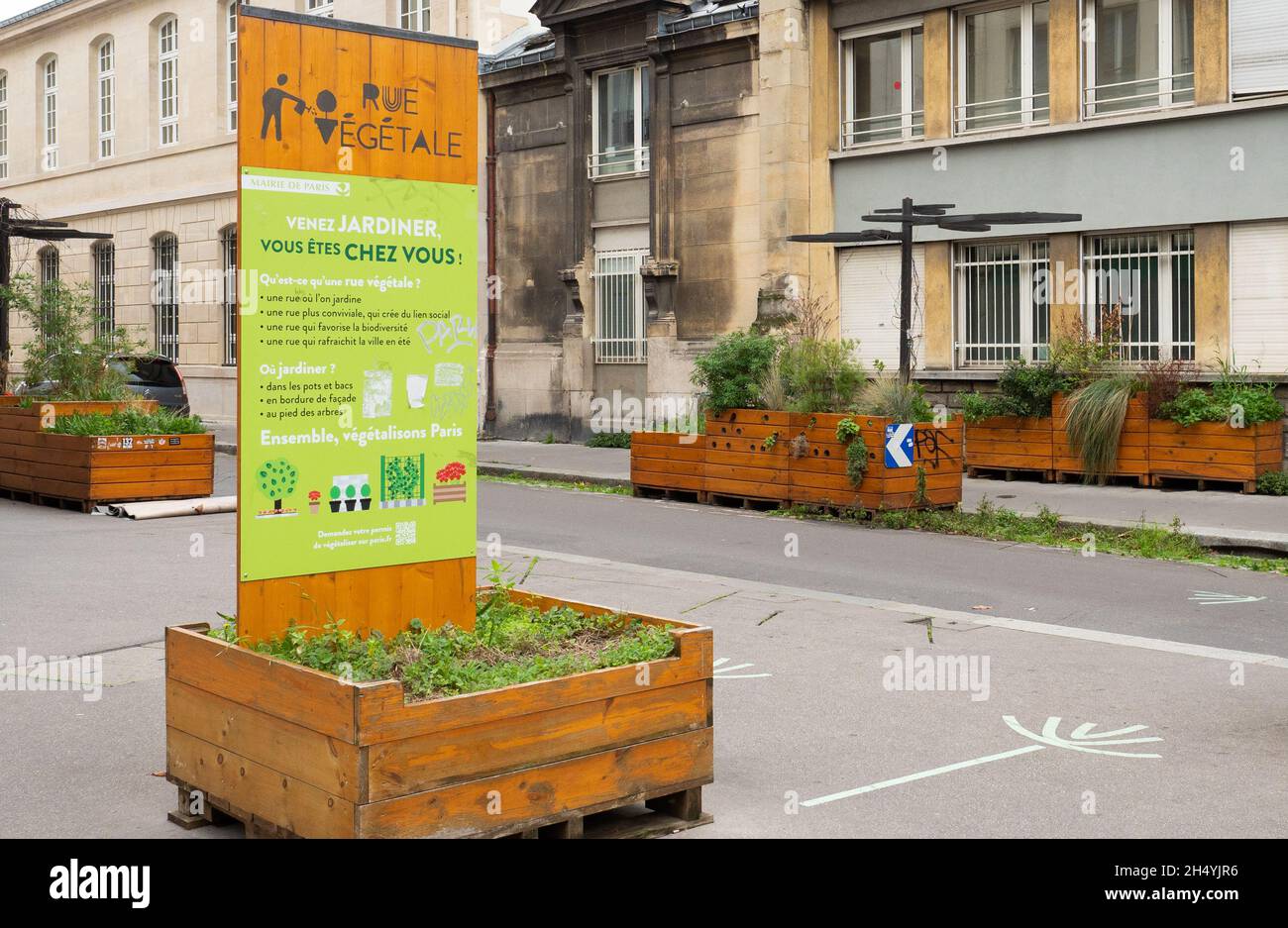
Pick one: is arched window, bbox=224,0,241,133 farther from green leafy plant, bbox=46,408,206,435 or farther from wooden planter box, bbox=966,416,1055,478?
wooden planter box, bbox=966,416,1055,478

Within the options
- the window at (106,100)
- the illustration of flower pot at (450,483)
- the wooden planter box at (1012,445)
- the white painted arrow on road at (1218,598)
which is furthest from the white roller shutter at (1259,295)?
the window at (106,100)

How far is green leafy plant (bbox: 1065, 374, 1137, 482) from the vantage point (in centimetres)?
1864

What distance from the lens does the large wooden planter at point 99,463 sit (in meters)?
16.7

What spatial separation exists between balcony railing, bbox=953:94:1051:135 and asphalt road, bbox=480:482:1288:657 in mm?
8282

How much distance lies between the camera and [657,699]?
5.44m

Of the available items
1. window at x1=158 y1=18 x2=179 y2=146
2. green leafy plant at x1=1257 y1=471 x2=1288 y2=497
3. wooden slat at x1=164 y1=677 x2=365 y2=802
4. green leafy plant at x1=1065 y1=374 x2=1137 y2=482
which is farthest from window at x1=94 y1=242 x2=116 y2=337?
wooden slat at x1=164 y1=677 x2=365 y2=802

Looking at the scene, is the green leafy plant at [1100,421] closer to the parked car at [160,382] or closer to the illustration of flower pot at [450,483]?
the illustration of flower pot at [450,483]

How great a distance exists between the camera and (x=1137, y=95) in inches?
794

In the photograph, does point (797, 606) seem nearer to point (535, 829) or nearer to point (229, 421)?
point (535, 829)

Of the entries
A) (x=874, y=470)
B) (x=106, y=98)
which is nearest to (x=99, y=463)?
(x=874, y=470)

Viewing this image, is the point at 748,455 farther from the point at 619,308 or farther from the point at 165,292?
the point at 165,292

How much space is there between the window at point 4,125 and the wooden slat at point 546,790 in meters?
44.4

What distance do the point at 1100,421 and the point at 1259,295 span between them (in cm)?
269

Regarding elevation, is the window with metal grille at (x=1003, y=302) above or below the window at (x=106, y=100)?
below
